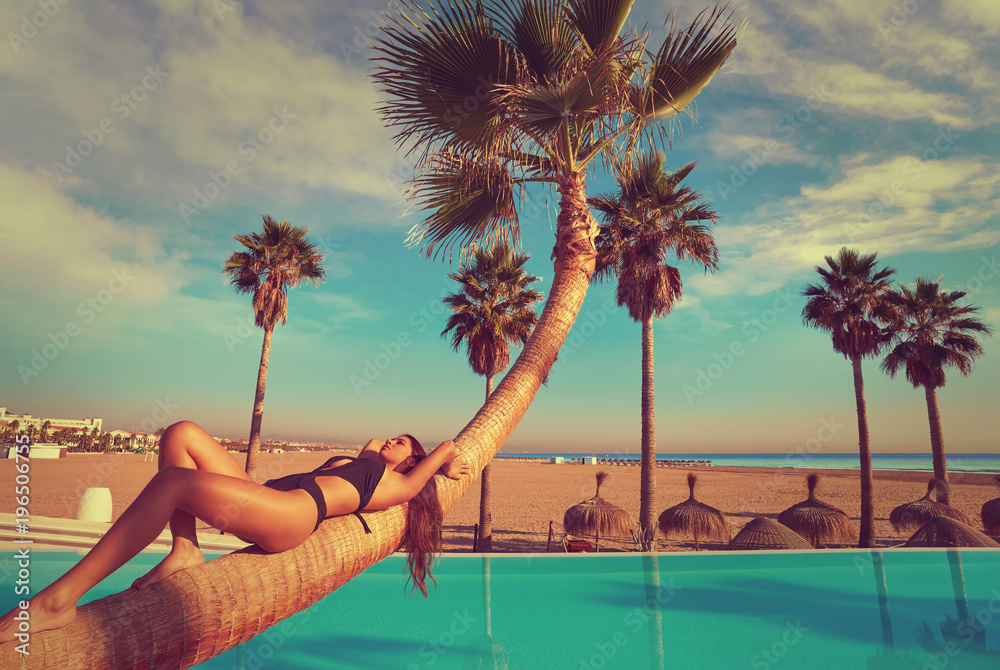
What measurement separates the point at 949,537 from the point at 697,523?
593cm

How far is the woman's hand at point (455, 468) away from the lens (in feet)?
9.67

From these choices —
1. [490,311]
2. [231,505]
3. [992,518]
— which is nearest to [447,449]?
[231,505]

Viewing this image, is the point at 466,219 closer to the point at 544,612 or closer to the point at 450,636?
the point at 450,636

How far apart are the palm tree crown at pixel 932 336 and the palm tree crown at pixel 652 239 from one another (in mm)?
11162

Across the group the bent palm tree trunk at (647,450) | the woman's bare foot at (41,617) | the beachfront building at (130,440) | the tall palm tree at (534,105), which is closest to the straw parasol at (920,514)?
the bent palm tree trunk at (647,450)

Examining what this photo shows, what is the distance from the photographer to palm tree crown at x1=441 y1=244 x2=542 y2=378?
59.7ft

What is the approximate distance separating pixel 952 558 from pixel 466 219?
14.1 m

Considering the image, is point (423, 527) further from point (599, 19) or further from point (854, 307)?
point (854, 307)

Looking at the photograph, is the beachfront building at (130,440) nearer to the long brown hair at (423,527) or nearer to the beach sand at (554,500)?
the beach sand at (554,500)

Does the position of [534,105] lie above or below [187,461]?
above

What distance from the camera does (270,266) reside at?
2006 centimetres

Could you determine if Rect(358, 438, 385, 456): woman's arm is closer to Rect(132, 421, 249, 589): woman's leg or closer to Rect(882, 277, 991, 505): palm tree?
Rect(132, 421, 249, 589): woman's leg

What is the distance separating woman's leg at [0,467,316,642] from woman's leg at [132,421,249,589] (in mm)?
134

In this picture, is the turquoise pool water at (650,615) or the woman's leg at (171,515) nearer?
the woman's leg at (171,515)
